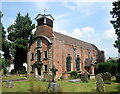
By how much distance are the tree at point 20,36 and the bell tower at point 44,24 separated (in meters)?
8.30

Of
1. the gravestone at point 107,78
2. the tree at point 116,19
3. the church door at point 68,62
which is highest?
the tree at point 116,19

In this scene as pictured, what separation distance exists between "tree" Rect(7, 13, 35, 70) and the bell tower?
8297 millimetres

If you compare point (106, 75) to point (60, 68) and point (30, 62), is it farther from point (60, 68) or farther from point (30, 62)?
point (30, 62)

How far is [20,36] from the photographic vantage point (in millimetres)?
40906

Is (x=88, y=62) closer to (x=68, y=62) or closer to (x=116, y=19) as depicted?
(x=68, y=62)

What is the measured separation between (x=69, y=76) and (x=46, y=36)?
33.0ft

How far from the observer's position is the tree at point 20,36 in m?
38.8

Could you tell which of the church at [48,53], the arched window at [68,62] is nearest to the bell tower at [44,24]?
the church at [48,53]

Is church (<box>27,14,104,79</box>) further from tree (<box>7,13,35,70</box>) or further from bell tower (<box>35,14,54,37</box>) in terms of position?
tree (<box>7,13,35,70</box>)

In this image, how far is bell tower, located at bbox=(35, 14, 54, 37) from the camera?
31.9m

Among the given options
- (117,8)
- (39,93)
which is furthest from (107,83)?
(117,8)

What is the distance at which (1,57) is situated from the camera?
40.9 m

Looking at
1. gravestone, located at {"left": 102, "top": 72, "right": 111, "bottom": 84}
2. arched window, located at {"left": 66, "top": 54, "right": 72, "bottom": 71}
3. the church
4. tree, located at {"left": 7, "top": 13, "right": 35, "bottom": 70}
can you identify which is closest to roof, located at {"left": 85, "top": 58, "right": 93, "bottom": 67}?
the church

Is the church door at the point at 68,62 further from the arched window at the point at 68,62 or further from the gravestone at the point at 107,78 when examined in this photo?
the gravestone at the point at 107,78
